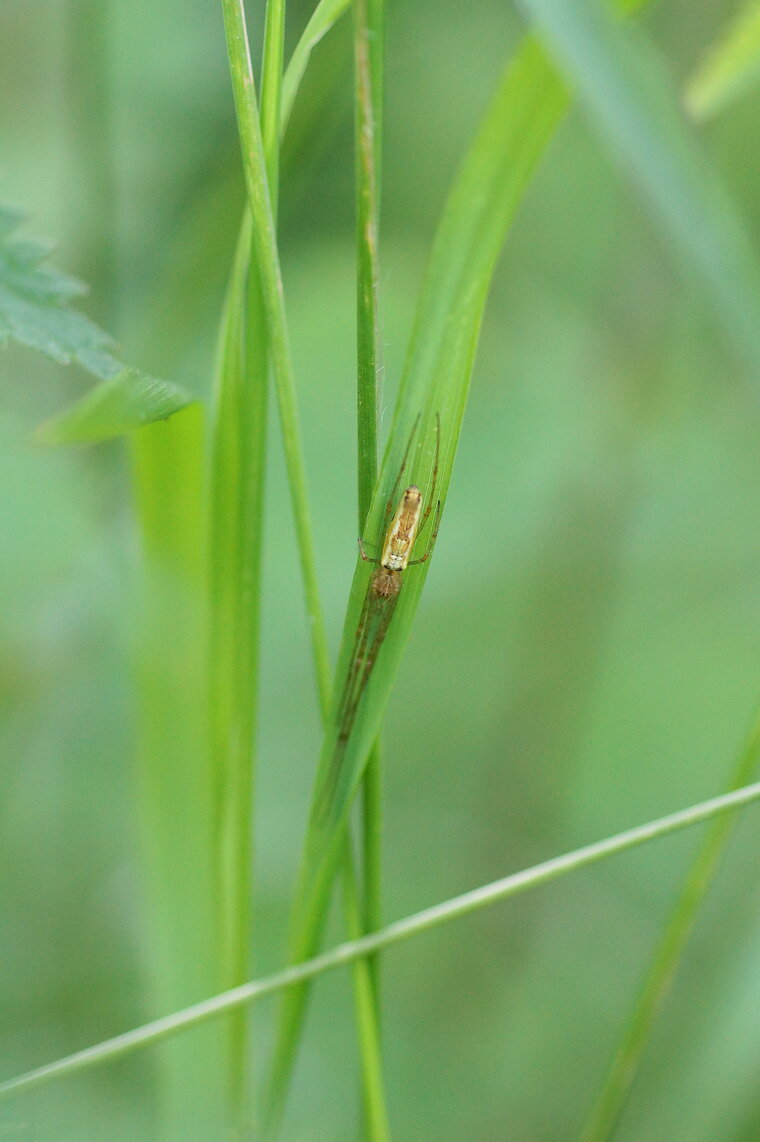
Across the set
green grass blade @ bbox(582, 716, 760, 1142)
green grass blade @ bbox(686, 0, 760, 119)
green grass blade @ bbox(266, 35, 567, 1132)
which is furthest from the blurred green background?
green grass blade @ bbox(266, 35, 567, 1132)

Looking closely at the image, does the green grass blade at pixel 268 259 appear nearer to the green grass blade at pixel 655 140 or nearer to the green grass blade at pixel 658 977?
the green grass blade at pixel 655 140

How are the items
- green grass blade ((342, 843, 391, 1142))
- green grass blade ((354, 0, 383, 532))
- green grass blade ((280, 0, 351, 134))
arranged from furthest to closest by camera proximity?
green grass blade ((342, 843, 391, 1142)), green grass blade ((280, 0, 351, 134)), green grass blade ((354, 0, 383, 532))

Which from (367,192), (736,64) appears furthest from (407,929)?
(736,64)

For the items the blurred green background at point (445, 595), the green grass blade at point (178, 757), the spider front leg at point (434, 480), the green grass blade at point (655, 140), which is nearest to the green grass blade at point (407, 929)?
the green grass blade at point (178, 757)

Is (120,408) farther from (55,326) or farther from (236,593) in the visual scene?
(236,593)

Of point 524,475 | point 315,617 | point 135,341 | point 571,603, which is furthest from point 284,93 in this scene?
point 571,603

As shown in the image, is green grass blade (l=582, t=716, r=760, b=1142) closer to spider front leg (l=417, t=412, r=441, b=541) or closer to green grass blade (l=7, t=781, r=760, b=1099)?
green grass blade (l=7, t=781, r=760, b=1099)
